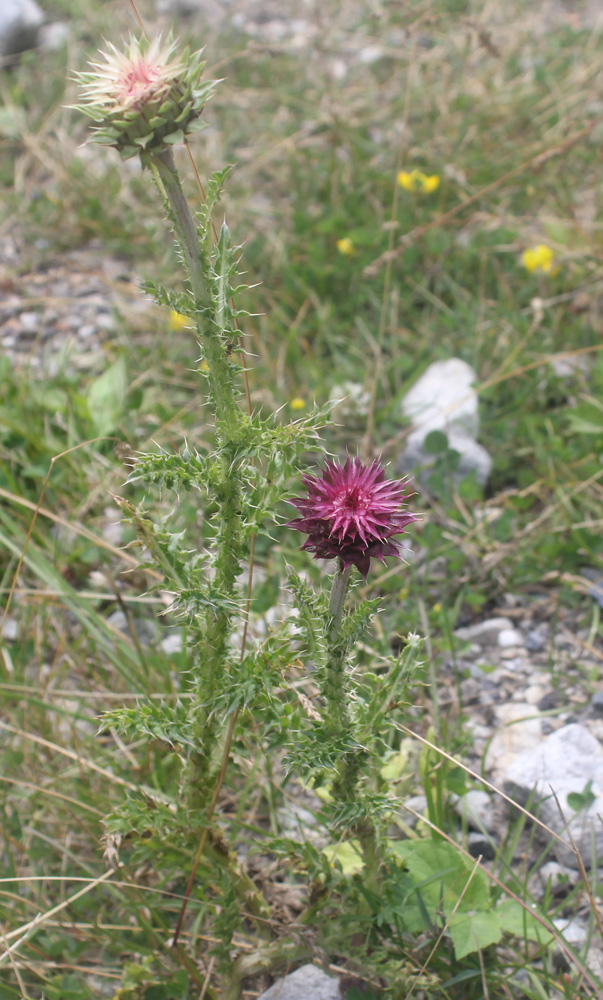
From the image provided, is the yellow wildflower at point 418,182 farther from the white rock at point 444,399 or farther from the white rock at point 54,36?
the white rock at point 54,36

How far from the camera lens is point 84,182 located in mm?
4934

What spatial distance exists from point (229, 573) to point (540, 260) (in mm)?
2878

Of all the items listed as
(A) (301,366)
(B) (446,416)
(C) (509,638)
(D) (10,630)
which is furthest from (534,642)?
(D) (10,630)

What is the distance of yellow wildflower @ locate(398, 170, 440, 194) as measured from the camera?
14.5 ft

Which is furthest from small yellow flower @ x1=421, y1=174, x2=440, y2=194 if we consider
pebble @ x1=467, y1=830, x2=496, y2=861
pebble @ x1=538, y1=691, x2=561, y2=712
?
pebble @ x1=467, y1=830, x2=496, y2=861

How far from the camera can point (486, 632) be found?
293 cm

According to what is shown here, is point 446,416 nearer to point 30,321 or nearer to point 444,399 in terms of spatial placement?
point 444,399

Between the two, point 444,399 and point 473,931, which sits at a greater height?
point 444,399

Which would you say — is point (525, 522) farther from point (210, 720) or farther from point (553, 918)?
point (210, 720)

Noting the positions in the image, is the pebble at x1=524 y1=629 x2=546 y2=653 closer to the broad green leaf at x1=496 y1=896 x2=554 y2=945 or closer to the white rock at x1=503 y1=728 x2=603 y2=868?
the white rock at x1=503 y1=728 x2=603 y2=868

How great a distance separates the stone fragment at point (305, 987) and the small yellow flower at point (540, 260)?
330 centimetres

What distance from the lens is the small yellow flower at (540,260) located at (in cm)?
396

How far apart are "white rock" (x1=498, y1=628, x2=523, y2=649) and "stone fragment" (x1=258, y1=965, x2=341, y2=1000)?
1.29 metres

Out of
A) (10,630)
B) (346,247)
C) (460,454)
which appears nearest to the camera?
(10,630)
